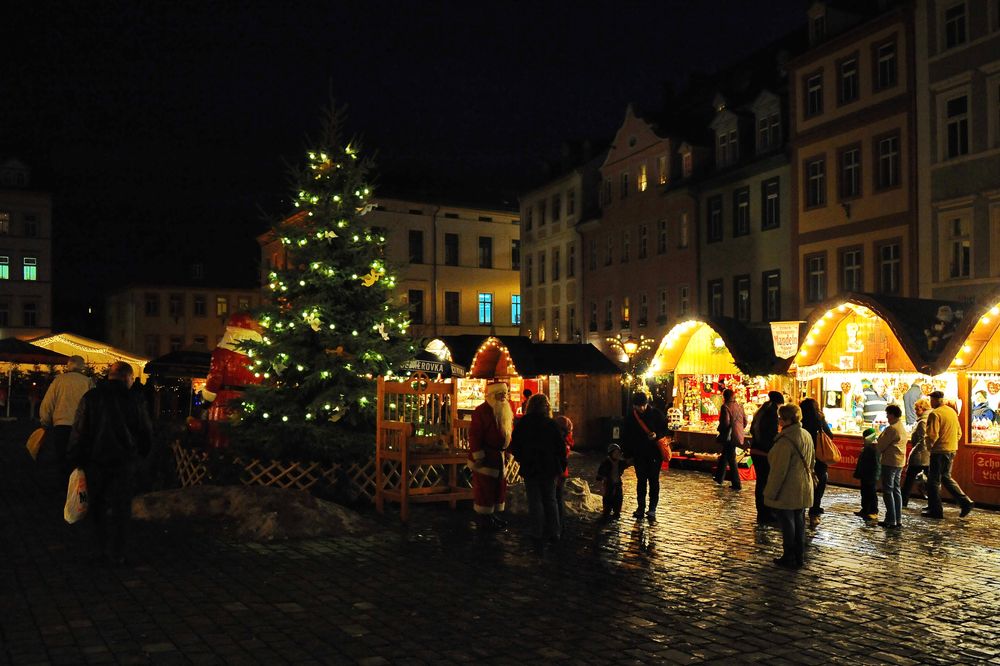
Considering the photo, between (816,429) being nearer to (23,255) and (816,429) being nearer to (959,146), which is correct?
(959,146)

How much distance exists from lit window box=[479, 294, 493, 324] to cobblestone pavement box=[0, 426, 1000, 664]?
4839 centimetres

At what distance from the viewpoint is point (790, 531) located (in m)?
10.7

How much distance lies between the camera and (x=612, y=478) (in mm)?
14094

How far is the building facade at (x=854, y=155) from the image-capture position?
26.7 meters

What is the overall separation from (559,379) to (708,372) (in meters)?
5.62

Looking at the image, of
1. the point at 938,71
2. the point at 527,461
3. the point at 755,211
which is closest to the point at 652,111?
the point at 755,211

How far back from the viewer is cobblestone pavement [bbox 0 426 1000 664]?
7.17m

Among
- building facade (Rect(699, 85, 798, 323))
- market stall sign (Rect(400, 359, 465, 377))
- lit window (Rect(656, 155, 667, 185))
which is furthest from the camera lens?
lit window (Rect(656, 155, 667, 185))

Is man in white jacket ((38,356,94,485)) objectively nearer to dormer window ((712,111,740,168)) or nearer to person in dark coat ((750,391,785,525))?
person in dark coat ((750,391,785,525))

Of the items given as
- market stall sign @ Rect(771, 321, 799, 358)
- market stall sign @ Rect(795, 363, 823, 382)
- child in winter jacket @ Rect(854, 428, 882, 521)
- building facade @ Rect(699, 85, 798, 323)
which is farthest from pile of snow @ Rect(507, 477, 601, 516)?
building facade @ Rect(699, 85, 798, 323)

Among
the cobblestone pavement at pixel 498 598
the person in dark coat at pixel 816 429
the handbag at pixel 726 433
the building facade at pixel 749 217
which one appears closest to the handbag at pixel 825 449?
the person in dark coat at pixel 816 429

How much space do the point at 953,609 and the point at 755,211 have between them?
25875 mm

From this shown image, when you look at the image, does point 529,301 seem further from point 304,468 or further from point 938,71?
point 304,468

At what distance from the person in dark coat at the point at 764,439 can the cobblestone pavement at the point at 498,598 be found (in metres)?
0.96
